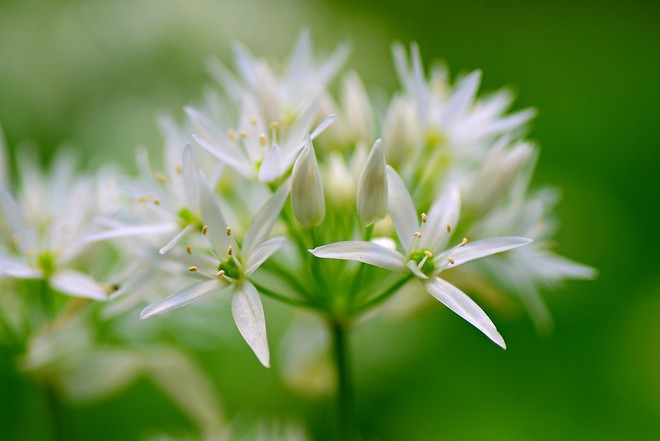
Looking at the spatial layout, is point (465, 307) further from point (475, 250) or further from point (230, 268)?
point (230, 268)

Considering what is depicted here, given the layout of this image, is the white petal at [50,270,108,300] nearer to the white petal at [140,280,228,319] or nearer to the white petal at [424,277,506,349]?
the white petal at [140,280,228,319]

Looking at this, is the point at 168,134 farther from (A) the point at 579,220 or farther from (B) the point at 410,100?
(A) the point at 579,220

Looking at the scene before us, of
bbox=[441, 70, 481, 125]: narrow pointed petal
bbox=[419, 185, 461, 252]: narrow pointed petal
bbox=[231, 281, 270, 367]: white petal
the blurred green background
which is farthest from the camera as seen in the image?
the blurred green background

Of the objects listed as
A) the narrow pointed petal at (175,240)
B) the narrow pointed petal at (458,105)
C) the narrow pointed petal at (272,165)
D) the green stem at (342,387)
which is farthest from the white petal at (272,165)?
the narrow pointed petal at (458,105)

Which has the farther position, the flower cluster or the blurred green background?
the blurred green background

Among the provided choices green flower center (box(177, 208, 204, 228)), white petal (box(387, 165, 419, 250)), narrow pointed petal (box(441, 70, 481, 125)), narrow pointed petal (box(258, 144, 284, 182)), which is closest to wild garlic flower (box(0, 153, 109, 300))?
green flower center (box(177, 208, 204, 228))

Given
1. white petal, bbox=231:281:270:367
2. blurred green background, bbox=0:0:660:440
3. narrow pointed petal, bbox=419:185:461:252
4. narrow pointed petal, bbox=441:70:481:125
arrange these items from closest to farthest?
white petal, bbox=231:281:270:367 < narrow pointed petal, bbox=419:185:461:252 < narrow pointed petal, bbox=441:70:481:125 < blurred green background, bbox=0:0:660:440

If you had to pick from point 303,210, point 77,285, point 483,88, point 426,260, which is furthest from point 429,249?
point 483,88

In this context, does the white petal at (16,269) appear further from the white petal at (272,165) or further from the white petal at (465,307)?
the white petal at (465,307)
